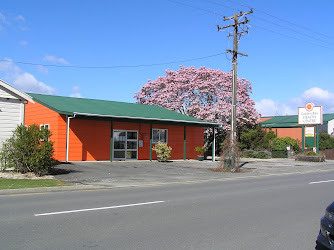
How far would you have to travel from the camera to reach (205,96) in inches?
1481

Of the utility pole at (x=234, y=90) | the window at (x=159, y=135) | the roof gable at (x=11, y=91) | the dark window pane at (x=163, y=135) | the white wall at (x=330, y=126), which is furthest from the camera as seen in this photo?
the white wall at (x=330, y=126)

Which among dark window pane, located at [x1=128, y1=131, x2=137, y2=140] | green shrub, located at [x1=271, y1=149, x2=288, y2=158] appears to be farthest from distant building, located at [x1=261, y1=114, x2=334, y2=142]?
dark window pane, located at [x1=128, y1=131, x2=137, y2=140]

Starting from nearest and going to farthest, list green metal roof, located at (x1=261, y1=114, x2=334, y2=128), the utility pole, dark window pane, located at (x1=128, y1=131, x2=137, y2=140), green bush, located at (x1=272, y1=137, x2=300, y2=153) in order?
the utility pole → dark window pane, located at (x1=128, y1=131, x2=137, y2=140) → green bush, located at (x1=272, y1=137, x2=300, y2=153) → green metal roof, located at (x1=261, y1=114, x2=334, y2=128)

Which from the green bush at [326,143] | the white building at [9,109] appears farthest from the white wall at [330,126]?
the white building at [9,109]

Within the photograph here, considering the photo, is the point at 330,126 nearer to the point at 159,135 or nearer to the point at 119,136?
the point at 159,135

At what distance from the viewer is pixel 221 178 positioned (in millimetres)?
17578

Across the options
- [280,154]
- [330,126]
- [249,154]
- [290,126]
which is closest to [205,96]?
[249,154]

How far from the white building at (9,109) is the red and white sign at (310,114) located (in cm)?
2959

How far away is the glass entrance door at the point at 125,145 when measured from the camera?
83.0 feet

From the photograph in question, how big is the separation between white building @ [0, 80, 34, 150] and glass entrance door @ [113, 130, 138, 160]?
8560 millimetres

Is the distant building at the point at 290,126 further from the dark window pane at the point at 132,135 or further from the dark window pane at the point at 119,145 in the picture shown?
the dark window pane at the point at 119,145

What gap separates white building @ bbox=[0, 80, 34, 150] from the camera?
17016 mm

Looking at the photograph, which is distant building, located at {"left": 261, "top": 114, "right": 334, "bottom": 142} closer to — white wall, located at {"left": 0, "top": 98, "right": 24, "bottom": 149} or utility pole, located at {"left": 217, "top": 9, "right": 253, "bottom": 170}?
utility pole, located at {"left": 217, "top": 9, "right": 253, "bottom": 170}

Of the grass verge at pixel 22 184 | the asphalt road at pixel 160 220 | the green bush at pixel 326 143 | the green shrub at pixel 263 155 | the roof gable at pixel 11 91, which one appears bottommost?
the asphalt road at pixel 160 220
